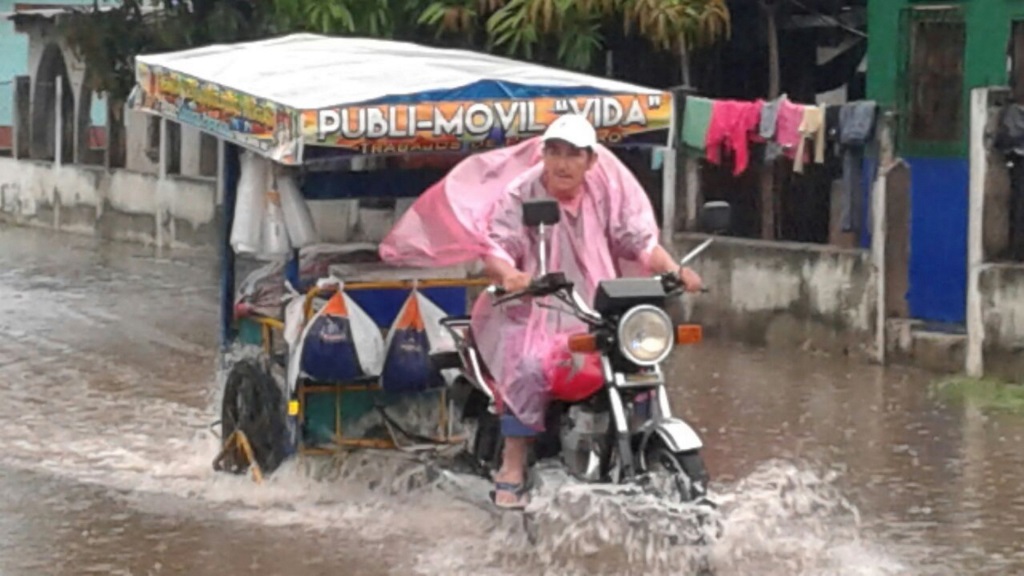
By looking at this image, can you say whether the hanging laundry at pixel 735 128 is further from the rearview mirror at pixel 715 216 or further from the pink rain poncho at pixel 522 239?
the rearview mirror at pixel 715 216

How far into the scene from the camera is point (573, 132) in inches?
296

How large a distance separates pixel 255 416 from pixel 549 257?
194 centimetres

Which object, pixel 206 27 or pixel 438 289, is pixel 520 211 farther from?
pixel 206 27

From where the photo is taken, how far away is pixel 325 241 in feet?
30.9

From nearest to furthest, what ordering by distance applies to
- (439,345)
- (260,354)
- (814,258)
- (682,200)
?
(439,345) < (260,354) < (814,258) < (682,200)

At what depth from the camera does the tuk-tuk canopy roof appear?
7.98m

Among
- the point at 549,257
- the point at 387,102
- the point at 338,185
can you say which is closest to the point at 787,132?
the point at 338,185

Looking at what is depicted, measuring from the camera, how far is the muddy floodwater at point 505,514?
7.55 metres

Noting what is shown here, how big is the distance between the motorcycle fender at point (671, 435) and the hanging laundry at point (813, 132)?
7444 millimetres

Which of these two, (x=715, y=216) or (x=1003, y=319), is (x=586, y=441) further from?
(x=1003, y=319)

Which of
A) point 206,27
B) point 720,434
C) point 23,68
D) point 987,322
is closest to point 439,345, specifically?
point 720,434

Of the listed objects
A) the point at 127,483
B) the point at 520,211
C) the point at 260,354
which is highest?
the point at 520,211

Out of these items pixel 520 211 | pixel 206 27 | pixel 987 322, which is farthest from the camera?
pixel 206 27

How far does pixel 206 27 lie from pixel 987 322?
401 inches
